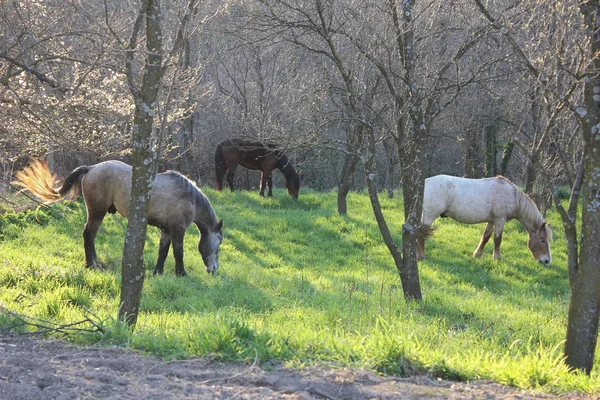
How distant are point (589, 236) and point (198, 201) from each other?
24.3ft

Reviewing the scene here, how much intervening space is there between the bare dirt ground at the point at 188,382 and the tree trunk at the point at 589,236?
4.72 ft

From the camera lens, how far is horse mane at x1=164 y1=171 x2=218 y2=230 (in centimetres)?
1070

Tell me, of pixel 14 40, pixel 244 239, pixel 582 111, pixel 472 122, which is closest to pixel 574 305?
pixel 582 111

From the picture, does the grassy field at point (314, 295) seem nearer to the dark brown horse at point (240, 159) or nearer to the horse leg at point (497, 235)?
the horse leg at point (497, 235)

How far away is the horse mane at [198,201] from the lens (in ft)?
35.1

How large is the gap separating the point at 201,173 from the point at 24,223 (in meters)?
16.5

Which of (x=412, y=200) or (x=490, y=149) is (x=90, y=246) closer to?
(x=412, y=200)

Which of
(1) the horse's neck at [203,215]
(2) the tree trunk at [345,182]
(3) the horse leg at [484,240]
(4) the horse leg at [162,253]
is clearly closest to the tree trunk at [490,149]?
(2) the tree trunk at [345,182]

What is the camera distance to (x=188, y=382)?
3.74m

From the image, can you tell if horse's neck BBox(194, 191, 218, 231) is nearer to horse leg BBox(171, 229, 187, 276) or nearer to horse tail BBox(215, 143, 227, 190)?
horse leg BBox(171, 229, 187, 276)

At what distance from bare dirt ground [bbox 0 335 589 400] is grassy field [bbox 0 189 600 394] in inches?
8.1

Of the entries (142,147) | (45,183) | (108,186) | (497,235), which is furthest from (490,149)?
(142,147)

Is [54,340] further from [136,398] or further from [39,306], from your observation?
[39,306]

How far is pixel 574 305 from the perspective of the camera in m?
5.04
